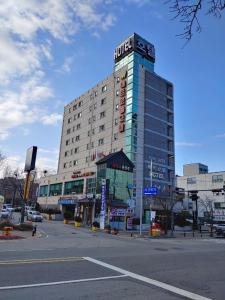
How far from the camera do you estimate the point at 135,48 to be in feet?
249

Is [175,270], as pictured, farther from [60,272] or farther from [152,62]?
[152,62]

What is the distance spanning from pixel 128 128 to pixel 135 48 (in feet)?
65.7

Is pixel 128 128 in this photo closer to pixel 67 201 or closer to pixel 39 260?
pixel 67 201

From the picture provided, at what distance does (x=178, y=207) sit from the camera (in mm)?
75938

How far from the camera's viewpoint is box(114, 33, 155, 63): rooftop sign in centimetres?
7638

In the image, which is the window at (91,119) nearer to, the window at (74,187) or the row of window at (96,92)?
the row of window at (96,92)

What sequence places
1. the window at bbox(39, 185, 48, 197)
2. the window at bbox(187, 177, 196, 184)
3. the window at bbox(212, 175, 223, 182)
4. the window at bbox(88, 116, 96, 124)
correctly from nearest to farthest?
the window at bbox(88, 116, 96, 124), the window at bbox(39, 185, 48, 197), the window at bbox(212, 175, 223, 182), the window at bbox(187, 177, 196, 184)

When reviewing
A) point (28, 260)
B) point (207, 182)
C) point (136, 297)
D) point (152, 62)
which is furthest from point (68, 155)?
point (136, 297)

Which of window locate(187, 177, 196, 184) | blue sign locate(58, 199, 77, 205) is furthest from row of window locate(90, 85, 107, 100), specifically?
window locate(187, 177, 196, 184)

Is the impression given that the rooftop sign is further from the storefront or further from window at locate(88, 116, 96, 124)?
the storefront

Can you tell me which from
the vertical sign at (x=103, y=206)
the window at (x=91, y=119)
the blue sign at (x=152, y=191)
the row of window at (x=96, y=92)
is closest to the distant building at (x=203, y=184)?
the window at (x=91, y=119)

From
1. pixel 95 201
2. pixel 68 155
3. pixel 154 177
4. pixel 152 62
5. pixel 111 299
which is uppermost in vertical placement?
pixel 152 62

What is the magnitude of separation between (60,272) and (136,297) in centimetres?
365

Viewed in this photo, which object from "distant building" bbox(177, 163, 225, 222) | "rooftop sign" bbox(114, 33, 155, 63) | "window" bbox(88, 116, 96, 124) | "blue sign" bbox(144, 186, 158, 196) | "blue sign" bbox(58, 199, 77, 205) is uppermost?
"rooftop sign" bbox(114, 33, 155, 63)
